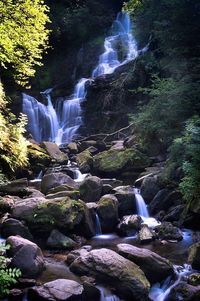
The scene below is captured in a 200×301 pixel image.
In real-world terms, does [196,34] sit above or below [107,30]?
below

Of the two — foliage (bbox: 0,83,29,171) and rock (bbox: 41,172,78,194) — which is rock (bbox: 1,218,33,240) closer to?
rock (bbox: 41,172,78,194)

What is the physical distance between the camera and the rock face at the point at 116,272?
6.68 metres

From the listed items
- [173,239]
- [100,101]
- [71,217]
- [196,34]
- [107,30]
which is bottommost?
[173,239]

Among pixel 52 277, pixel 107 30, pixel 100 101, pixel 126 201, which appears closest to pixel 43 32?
pixel 126 201

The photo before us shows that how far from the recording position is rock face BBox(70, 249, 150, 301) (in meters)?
6.68

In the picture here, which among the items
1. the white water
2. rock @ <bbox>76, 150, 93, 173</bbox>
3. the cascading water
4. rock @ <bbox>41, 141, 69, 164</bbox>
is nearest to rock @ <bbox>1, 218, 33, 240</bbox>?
the white water

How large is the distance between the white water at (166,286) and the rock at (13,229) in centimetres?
337

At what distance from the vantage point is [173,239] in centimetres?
970

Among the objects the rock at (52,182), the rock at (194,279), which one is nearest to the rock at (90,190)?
the rock at (52,182)

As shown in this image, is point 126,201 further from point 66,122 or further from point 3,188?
point 66,122

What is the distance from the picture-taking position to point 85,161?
54.2 ft

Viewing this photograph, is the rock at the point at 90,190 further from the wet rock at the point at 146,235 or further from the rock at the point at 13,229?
the rock at the point at 13,229

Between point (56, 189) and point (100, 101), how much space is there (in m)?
12.8

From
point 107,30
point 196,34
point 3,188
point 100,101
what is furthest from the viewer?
point 107,30
